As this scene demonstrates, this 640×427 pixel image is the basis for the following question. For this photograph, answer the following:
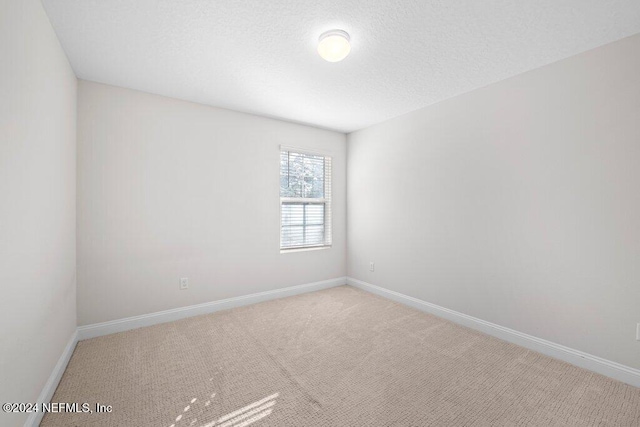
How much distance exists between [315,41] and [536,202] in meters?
2.28

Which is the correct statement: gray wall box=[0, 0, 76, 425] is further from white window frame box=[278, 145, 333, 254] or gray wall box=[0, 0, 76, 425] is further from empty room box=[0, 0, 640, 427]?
white window frame box=[278, 145, 333, 254]

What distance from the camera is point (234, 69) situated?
7.95ft

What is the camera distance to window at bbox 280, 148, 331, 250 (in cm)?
391

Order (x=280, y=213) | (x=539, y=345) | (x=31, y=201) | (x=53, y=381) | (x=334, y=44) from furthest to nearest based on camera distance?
(x=280, y=213), (x=539, y=345), (x=334, y=44), (x=53, y=381), (x=31, y=201)

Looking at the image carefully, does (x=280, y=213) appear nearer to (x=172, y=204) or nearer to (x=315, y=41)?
(x=172, y=204)

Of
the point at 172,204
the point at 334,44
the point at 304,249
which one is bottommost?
the point at 304,249

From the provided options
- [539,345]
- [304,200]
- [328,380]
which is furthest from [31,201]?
[539,345]

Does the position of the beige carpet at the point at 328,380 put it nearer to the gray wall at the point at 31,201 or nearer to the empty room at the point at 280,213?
the empty room at the point at 280,213

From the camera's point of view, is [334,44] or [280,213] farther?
[280,213]

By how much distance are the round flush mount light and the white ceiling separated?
43 millimetres

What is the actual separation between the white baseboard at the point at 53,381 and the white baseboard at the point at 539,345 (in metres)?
3.31

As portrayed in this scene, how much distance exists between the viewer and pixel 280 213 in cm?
381

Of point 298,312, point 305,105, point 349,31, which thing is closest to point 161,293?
point 298,312

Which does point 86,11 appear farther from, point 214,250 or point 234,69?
point 214,250
